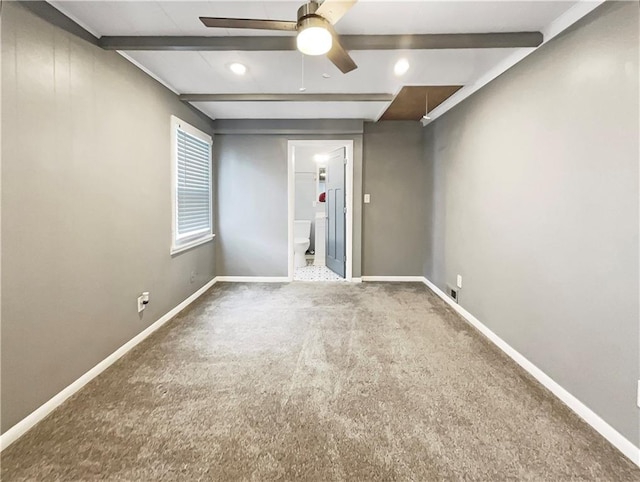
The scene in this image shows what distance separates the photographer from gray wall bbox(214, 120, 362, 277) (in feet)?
15.2

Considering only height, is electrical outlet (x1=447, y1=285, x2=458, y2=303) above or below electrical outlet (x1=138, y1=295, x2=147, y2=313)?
below

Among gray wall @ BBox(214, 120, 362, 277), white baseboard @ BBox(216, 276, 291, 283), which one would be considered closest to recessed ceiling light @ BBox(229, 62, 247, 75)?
gray wall @ BBox(214, 120, 362, 277)

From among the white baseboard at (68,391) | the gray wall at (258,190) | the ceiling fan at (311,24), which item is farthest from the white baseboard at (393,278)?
the ceiling fan at (311,24)

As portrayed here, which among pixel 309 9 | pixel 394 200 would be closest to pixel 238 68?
pixel 309 9

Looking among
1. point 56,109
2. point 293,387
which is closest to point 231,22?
point 56,109

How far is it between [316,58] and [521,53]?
1.46 m

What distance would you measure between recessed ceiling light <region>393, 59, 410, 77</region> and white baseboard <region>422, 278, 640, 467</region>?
2306 mm

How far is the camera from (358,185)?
15.5 feet

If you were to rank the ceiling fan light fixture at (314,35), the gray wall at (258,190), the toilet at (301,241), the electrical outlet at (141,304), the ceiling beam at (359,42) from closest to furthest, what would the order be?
1. the ceiling fan light fixture at (314,35)
2. the ceiling beam at (359,42)
3. the electrical outlet at (141,304)
4. the gray wall at (258,190)
5. the toilet at (301,241)

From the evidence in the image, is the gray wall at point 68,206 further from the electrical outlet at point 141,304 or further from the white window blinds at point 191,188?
the white window blinds at point 191,188

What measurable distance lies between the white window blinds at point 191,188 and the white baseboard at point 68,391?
916mm

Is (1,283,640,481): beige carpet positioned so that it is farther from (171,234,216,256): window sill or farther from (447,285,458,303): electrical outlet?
(171,234,216,256): window sill

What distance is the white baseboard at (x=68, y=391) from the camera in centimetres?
165

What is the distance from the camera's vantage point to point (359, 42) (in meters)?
2.26
